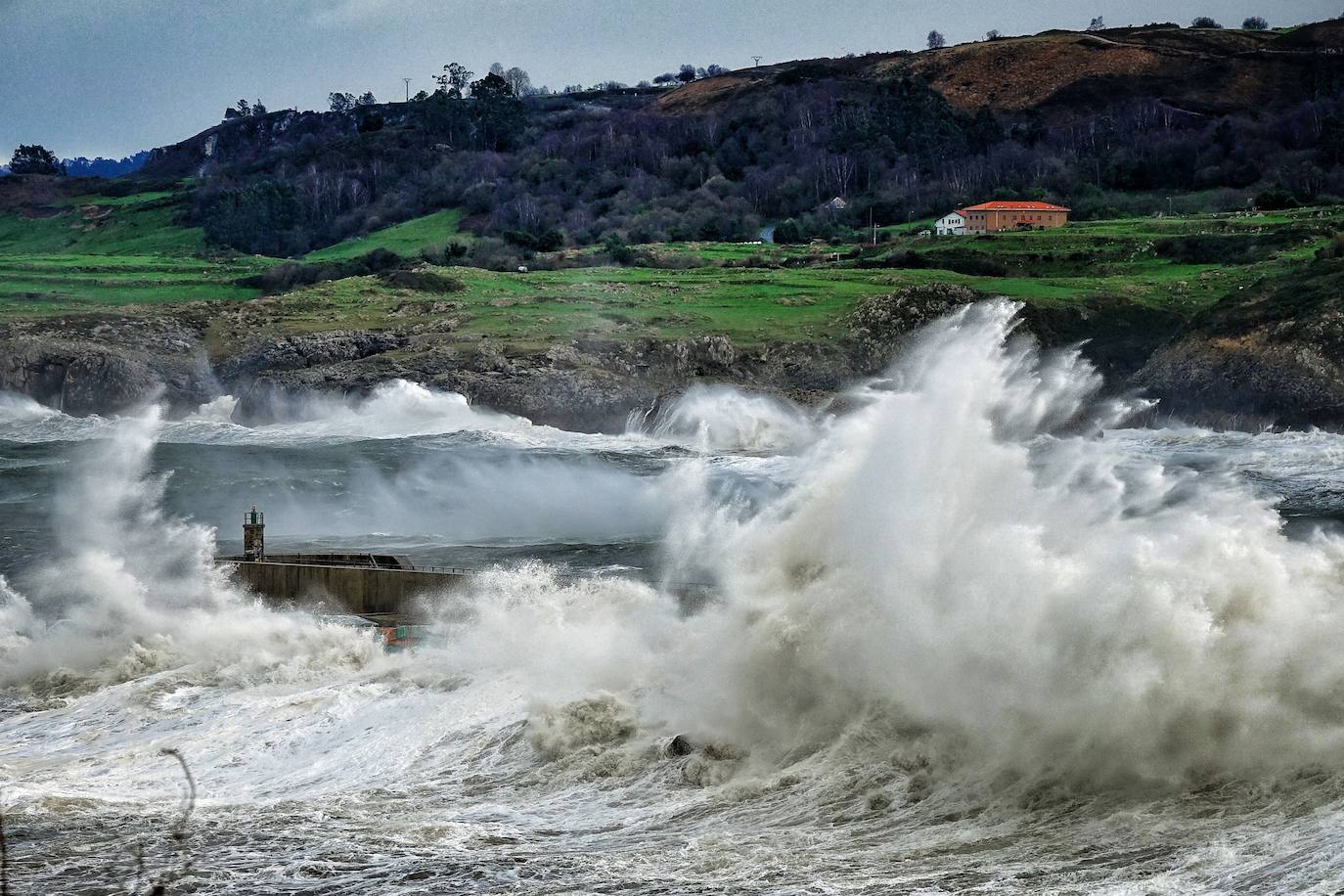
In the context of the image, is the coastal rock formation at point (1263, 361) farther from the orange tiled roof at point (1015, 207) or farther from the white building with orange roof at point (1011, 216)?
the orange tiled roof at point (1015, 207)

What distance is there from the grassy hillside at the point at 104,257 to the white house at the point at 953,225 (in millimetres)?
52895

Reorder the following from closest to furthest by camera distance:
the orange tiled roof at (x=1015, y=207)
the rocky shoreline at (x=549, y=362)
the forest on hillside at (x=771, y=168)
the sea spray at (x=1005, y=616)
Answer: the sea spray at (x=1005, y=616), the rocky shoreline at (x=549, y=362), the orange tiled roof at (x=1015, y=207), the forest on hillside at (x=771, y=168)

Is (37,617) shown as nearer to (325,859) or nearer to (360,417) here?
(325,859)

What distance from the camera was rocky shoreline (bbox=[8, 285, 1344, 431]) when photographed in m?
82.4

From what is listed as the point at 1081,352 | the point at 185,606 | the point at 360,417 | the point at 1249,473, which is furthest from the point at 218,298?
the point at 185,606

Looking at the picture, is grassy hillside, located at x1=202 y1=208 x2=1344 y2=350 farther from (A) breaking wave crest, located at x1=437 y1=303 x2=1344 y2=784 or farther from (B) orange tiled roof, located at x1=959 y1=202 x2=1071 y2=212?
(A) breaking wave crest, located at x1=437 y1=303 x2=1344 y2=784

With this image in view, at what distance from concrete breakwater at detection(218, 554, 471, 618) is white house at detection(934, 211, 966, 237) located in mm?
96357

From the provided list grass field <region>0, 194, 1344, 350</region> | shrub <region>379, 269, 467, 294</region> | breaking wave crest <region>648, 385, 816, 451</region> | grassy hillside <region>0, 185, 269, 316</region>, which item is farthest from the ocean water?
grassy hillside <region>0, 185, 269, 316</region>

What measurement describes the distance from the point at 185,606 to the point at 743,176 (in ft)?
464

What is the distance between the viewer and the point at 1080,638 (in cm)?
2116

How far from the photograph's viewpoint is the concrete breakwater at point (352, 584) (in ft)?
116

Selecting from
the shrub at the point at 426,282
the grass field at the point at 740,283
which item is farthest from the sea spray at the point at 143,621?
the shrub at the point at 426,282

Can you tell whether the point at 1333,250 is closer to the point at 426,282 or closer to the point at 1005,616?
the point at 426,282

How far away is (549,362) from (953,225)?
49.5 m
